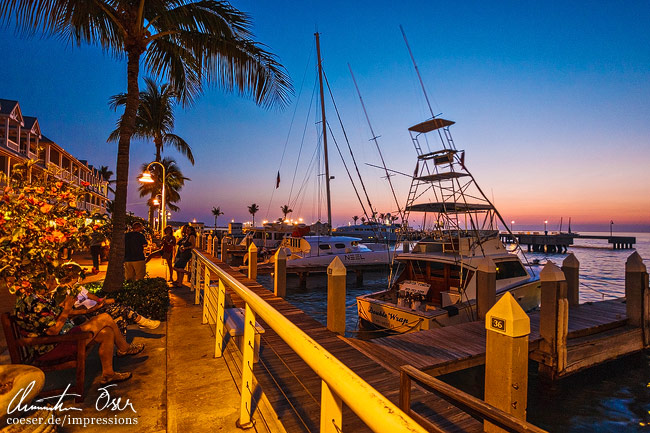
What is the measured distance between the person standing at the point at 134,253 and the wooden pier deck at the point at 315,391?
5002mm

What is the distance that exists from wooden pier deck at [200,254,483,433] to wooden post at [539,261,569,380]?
425 cm

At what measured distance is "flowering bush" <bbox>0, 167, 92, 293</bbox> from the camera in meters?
3.10

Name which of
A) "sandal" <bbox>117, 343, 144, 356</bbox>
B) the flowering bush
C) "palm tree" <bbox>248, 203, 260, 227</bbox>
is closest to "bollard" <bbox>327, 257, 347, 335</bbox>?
"sandal" <bbox>117, 343, 144, 356</bbox>

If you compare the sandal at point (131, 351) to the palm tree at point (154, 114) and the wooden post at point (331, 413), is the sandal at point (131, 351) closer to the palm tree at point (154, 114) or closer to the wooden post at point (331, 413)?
the wooden post at point (331, 413)

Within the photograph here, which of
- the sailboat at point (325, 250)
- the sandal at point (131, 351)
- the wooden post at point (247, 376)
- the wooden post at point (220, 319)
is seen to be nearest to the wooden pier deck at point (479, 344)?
the wooden post at point (220, 319)

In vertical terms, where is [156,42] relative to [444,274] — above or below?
above

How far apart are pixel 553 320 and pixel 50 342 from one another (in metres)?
8.58

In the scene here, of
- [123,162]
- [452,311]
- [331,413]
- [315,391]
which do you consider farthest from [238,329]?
[452,311]

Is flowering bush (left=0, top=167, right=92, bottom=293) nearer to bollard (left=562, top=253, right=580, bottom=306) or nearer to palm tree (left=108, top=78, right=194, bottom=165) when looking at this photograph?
bollard (left=562, top=253, right=580, bottom=306)

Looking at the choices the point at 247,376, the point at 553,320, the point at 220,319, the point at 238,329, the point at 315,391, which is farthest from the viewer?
the point at 553,320

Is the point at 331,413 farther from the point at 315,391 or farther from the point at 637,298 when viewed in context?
the point at 637,298

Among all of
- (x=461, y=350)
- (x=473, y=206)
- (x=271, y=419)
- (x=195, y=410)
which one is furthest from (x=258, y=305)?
(x=473, y=206)

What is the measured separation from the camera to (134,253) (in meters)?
9.24

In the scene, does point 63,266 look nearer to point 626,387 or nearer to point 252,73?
point 252,73
